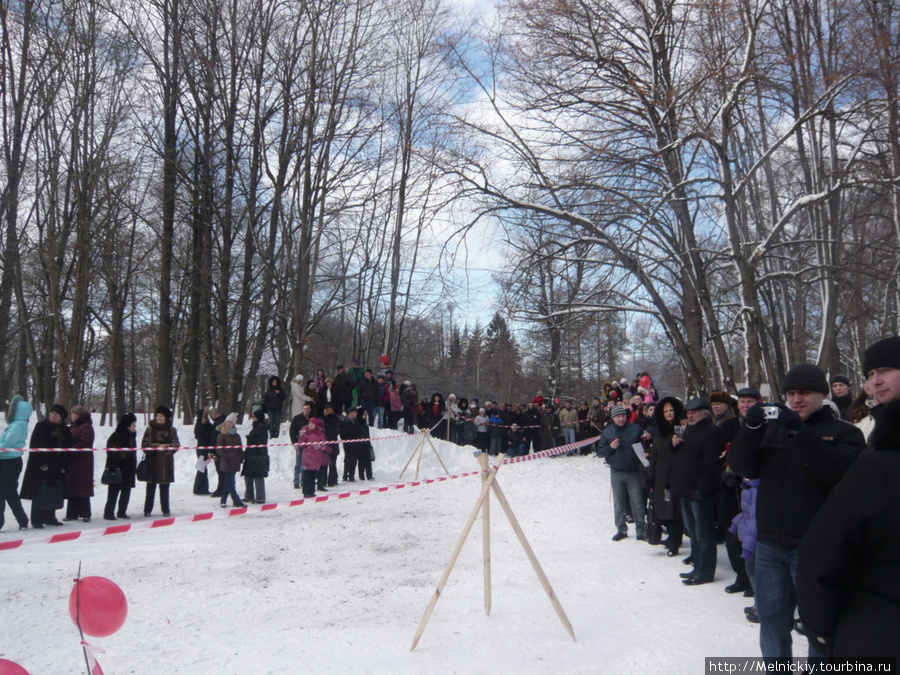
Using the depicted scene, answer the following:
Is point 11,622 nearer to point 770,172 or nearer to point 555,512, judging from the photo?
point 555,512

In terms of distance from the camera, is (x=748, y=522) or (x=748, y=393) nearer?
(x=748, y=522)

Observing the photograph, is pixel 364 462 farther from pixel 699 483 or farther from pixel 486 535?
pixel 486 535

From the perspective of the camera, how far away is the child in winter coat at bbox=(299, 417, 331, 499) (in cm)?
1202

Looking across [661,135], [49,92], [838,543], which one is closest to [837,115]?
[661,135]

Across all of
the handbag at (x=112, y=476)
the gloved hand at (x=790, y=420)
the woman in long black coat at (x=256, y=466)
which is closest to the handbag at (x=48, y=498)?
the handbag at (x=112, y=476)

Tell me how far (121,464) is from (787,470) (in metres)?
9.52

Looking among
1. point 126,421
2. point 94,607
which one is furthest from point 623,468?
point 126,421

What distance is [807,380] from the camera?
12.0ft

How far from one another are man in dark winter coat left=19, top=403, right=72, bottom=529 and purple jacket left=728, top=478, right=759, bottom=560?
9.00 m

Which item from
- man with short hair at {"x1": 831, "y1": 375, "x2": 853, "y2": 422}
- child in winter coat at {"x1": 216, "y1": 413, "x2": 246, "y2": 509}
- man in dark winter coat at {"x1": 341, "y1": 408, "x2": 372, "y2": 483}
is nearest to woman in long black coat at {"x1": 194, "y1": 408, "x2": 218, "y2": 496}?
child in winter coat at {"x1": 216, "y1": 413, "x2": 246, "y2": 509}

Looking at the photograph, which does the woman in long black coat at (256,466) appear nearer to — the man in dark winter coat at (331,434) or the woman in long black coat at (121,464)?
the man in dark winter coat at (331,434)

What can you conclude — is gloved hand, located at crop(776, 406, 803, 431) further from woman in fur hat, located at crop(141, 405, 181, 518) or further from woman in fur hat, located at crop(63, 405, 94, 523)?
woman in fur hat, located at crop(63, 405, 94, 523)

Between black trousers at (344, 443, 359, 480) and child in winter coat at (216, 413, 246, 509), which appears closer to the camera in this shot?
child in winter coat at (216, 413, 246, 509)

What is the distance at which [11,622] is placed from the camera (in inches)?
210
